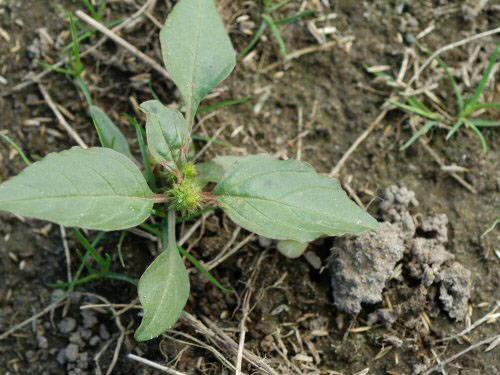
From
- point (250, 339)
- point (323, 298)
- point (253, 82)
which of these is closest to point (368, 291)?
point (323, 298)

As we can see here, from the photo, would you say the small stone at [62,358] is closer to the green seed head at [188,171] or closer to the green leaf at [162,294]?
the green leaf at [162,294]

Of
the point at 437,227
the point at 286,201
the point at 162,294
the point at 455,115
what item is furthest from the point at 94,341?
the point at 455,115

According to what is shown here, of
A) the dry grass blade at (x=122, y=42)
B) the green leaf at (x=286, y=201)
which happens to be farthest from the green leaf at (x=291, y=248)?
the dry grass blade at (x=122, y=42)

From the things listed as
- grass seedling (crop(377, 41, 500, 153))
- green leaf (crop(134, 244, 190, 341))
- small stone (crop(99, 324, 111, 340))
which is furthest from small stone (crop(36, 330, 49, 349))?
grass seedling (crop(377, 41, 500, 153))

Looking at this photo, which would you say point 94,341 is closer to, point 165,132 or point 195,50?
point 165,132

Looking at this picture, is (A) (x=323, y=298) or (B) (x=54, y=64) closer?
(A) (x=323, y=298)

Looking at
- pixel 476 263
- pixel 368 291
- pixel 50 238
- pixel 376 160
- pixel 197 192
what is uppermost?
pixel 197 192

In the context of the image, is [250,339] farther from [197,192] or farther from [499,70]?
[499,70]
